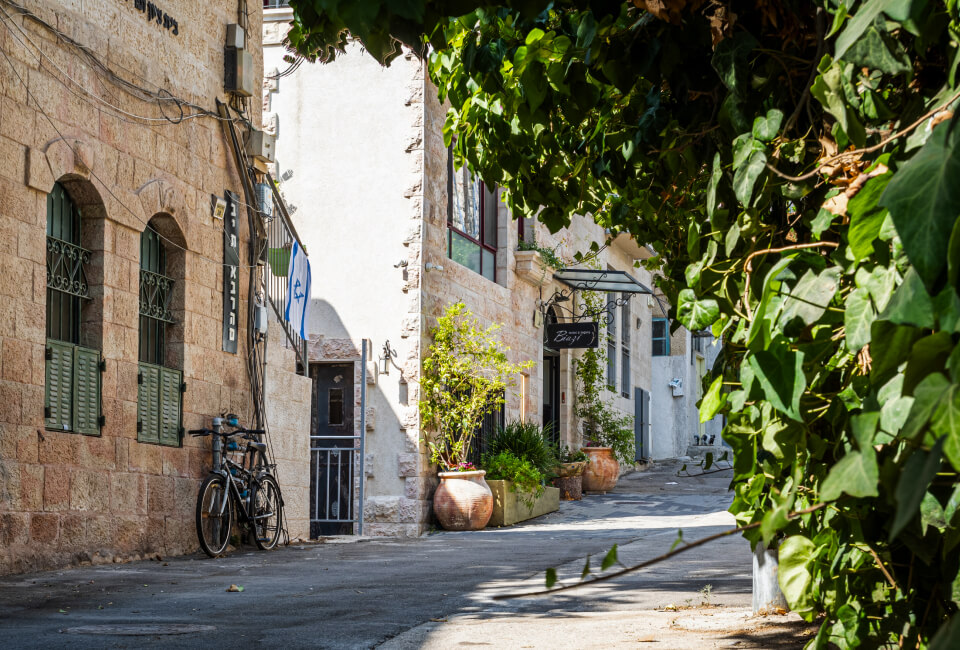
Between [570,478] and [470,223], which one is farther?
[570,478]

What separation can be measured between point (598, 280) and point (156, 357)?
11.1 m

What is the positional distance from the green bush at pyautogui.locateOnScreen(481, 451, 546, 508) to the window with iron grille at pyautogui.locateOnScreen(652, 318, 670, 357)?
1878 centimetres

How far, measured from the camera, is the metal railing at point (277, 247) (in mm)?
11938

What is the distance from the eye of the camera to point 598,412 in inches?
861

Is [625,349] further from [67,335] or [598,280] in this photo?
[67,335]

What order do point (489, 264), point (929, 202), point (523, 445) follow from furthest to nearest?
point (489, 264), point (523, 445), point (929, 202)

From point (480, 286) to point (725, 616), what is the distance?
11.6 meters

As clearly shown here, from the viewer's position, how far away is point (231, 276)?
1118 centimetres

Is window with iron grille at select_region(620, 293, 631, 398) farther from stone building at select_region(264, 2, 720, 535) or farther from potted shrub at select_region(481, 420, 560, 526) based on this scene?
stone building at select_region(264, 2, 720, 535)

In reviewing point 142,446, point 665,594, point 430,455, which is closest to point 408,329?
point 430,455

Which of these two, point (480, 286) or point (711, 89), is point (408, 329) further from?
point (711, 89)

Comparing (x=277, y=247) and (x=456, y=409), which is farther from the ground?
(x=277, y=247)

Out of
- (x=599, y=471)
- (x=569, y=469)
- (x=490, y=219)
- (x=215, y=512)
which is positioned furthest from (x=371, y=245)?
(x=599, y=471)

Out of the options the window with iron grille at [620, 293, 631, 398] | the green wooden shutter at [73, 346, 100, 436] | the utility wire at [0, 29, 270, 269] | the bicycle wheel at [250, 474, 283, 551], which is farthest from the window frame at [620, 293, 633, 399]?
the green wooden shutter at [73, 346, 100, 436]
